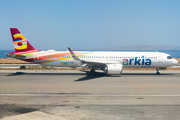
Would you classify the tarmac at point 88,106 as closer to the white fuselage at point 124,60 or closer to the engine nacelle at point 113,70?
the engine nacelle at point 113,70

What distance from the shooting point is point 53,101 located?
1071 centimetres

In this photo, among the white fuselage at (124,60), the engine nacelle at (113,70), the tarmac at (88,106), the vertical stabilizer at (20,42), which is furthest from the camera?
the vertical stabilizer at (20,42)

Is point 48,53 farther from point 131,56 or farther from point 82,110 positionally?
point 82,110

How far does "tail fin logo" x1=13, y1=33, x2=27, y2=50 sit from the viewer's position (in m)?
24.8

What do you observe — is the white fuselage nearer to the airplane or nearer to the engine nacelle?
the airplane

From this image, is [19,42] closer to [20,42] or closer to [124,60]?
[20,42]

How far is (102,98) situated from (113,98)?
0.76 metres

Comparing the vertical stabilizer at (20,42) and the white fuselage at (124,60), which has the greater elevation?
the vertical stabilizer at (20,42)

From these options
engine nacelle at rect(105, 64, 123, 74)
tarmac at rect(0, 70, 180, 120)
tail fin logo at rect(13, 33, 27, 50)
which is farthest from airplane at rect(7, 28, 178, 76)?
tarmac at rect(0, 70, 180, 120)

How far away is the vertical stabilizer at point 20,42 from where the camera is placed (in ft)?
81.0

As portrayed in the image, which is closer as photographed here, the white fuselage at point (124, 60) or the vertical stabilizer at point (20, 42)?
the white fuselage at point (124, 60)

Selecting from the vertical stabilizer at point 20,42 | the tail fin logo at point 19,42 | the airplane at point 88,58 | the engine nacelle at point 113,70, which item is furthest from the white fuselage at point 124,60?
the tail fin logo at point 19,42

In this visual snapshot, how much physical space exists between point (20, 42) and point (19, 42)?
0.14 metres

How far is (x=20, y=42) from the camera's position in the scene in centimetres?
2491
